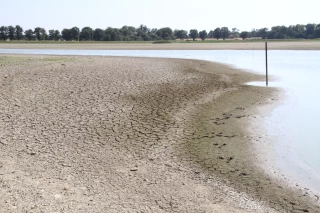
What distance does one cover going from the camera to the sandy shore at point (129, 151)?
18.3ft

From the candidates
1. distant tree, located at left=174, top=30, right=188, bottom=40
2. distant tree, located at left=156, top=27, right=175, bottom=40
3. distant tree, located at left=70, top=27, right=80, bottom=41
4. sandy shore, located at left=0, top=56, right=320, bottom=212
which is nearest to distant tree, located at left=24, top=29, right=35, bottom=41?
distant tree, located at left=70, top=27, right=80, bottom=41

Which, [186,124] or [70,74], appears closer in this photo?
[186,124]

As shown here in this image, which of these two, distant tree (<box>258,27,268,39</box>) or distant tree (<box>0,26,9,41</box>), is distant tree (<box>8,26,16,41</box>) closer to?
distant tree (<box>0,26,9,41</box>)

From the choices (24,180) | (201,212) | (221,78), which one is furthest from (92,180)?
(221,78)

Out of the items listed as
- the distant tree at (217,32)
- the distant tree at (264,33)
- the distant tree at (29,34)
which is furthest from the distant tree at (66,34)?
the distant tree at (264,33)

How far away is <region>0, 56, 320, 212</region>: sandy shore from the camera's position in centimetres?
559

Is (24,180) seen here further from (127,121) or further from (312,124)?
(312,124)

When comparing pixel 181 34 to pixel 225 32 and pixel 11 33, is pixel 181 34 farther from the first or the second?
pixel 11 33

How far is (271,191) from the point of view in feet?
19.8

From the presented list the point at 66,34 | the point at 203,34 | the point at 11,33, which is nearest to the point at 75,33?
the point at 66,34

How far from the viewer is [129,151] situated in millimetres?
8031

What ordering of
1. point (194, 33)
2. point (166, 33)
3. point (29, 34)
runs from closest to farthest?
1. point (29, 34)
2. point (166, 33)
3. point (194, 33)

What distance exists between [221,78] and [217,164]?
13.4 metres

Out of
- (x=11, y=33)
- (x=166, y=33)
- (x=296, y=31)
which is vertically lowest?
(x=296, y=31)
